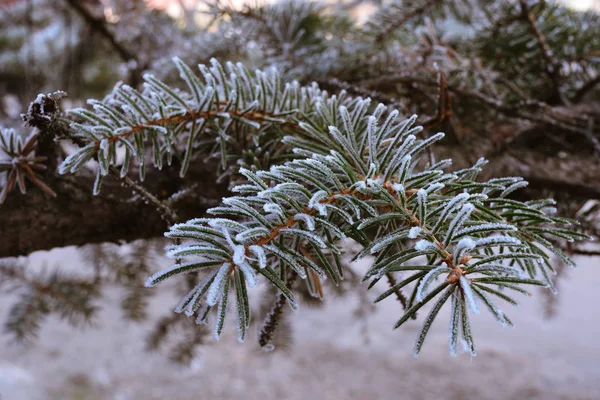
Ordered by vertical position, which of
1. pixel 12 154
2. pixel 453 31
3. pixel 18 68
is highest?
pixel 18 68

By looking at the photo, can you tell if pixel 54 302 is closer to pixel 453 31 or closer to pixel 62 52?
pixel 62 52

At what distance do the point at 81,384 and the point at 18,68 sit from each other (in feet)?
3.54

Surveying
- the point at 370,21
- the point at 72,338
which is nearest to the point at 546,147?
the point at 370,21

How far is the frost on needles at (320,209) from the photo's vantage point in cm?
21

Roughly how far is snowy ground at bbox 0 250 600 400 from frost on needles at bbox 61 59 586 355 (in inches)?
43.2

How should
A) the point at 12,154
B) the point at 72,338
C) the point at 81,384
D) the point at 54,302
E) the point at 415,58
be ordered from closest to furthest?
the point at 12,154 → the point at 415,58 → the point at 54,302 → the point at 81,384 → the point at 72,338

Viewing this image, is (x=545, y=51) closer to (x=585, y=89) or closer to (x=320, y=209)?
(x=585, y=89)

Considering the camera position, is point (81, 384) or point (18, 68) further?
point (81, 384)

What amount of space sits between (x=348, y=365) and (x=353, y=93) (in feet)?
4.52

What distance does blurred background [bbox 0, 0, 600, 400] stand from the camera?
48 cm

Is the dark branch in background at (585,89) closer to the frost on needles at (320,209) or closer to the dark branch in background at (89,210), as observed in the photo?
the frost on needles at (320,209)

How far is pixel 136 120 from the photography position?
0.30 meters

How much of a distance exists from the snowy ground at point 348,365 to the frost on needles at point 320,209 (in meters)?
1.10

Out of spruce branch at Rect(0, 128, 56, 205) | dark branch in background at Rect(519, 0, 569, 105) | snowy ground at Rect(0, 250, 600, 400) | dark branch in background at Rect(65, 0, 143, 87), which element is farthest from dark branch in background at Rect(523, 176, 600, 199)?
snowy ground at Rect(0, 250, 600, 400)
